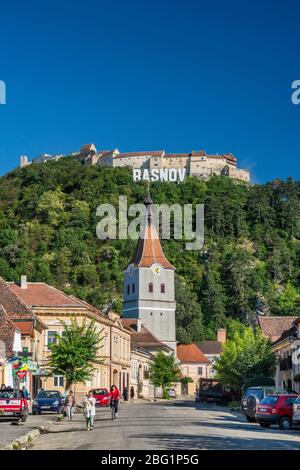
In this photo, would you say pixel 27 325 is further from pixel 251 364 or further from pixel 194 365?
pixel 194 365

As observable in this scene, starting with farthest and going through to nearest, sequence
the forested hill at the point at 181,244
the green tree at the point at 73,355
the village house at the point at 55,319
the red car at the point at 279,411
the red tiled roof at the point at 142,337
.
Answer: the forested hill at the point at 181,244
the red tiled roof at the point at 142,337
the village house at the point at 55,319
the green tree at the point at 73,355
the red car at the point at 279,411

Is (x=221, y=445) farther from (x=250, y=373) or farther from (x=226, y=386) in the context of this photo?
(x=226, y=386)

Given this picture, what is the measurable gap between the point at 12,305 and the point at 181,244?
105760 mm

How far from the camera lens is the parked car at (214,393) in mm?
63906

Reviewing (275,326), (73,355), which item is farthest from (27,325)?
(275,326)

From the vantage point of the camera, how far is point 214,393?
6831cm

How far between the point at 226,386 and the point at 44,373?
16.7 meters

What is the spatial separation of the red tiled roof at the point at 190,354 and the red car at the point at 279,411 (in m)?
99.0

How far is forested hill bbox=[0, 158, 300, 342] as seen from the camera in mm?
145875

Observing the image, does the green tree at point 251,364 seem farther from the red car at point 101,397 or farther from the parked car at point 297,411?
the parked car at point 297,411

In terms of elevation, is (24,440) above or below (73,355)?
below

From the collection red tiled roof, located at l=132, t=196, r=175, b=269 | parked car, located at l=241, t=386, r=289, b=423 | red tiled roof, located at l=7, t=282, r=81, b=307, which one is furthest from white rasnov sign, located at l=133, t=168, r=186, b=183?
parked car, located at l=241, t=386, r=289, b=423

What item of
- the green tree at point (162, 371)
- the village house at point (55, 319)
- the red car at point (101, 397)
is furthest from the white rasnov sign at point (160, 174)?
the red car at point (101, 397)

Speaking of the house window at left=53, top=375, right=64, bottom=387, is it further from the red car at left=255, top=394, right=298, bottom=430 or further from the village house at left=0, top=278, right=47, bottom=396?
the red car at left=255, top=394, right=298, bottom=430
